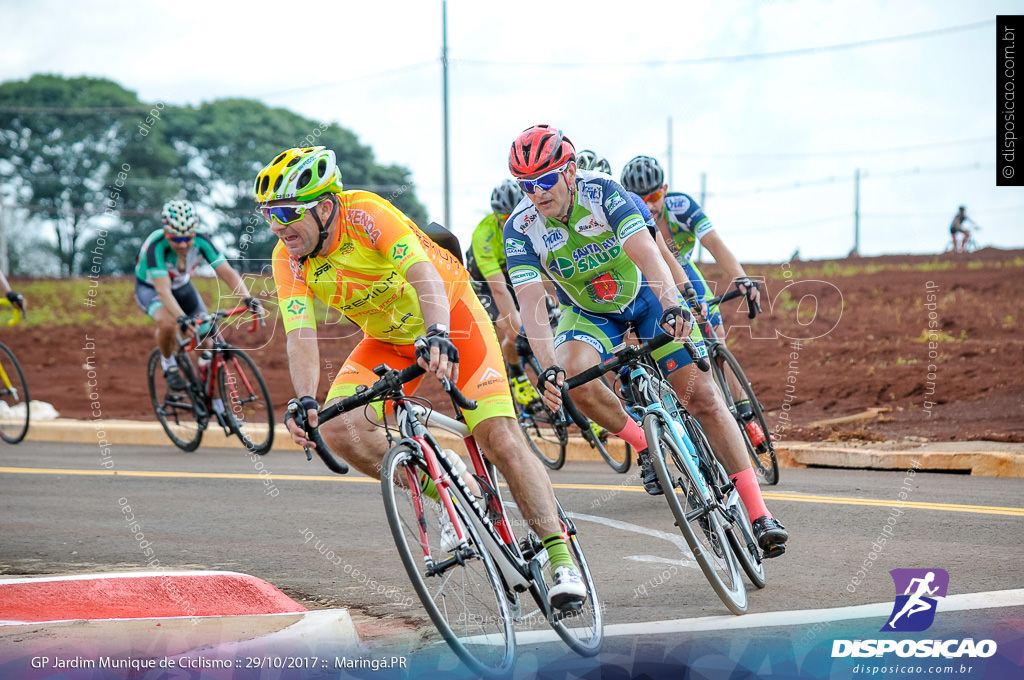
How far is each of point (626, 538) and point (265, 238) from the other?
1978cm

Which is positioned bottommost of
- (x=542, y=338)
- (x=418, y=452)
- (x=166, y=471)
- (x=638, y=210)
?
(x=166, y=471)

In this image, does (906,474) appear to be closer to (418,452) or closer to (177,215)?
(418,452)

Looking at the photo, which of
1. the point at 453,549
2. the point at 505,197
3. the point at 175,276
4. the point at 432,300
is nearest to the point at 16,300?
the point at 175,276

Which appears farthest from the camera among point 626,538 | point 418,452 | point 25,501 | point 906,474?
point 906,474

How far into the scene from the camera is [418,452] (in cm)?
396

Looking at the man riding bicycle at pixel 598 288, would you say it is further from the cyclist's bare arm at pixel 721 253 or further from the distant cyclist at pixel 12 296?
the distant cyclist at pixel 12 296

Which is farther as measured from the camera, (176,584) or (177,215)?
(177,215)

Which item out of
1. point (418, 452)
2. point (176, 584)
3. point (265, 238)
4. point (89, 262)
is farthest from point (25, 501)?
point (89, 262)

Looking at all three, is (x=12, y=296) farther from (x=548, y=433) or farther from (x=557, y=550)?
(x=557, y=550)

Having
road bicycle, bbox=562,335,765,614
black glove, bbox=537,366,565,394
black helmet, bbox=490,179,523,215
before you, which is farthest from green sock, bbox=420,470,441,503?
black helmet, bbox=490,179,523,215

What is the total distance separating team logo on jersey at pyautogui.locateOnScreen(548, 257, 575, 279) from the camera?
5707 mm

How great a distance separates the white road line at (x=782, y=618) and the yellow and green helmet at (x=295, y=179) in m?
2.12

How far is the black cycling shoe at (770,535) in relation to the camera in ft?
16.6

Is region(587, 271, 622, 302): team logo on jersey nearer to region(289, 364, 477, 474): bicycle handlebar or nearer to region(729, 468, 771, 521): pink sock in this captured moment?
region(729, 468, 771, 521): pink sock
